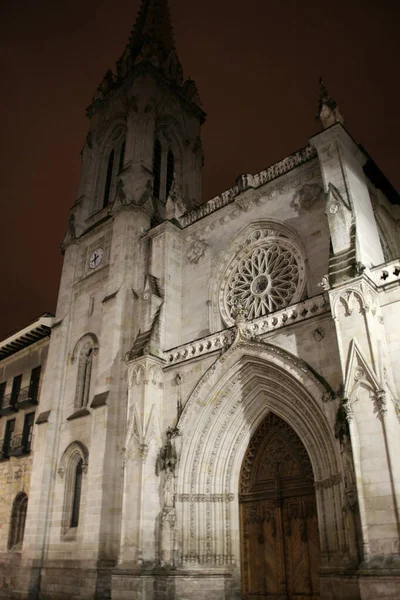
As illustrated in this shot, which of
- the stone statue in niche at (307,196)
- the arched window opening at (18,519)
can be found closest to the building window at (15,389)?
the arched window opening at (18,519)

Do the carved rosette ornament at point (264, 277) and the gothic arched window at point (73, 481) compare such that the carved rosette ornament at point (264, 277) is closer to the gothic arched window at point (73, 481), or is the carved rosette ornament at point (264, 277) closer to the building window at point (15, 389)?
the gothic arched window at point (73, 481)

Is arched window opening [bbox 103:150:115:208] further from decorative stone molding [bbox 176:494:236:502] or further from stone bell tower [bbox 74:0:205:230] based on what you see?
decorative stone molding [bbox 176:494:236:502]

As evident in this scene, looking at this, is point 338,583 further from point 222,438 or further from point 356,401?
point 222,438

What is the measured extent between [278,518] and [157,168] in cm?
A: 1726

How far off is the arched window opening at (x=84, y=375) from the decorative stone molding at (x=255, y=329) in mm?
4703

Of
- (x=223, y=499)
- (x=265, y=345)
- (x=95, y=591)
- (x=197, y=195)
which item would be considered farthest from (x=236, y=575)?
(x=197, y=195)

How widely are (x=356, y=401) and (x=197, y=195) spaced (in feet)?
59.8

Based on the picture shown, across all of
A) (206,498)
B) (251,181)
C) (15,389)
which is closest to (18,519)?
(15,389)

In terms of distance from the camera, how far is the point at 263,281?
637 inches

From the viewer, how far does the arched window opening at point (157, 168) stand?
948 inches

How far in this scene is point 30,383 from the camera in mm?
23938

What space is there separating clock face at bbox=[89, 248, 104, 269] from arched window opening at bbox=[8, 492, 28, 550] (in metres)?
9.96

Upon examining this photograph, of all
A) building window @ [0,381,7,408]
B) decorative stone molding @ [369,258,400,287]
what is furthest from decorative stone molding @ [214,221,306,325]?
building window @ [0,381,7,408]

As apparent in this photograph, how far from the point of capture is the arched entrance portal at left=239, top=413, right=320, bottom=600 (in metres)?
12.4
